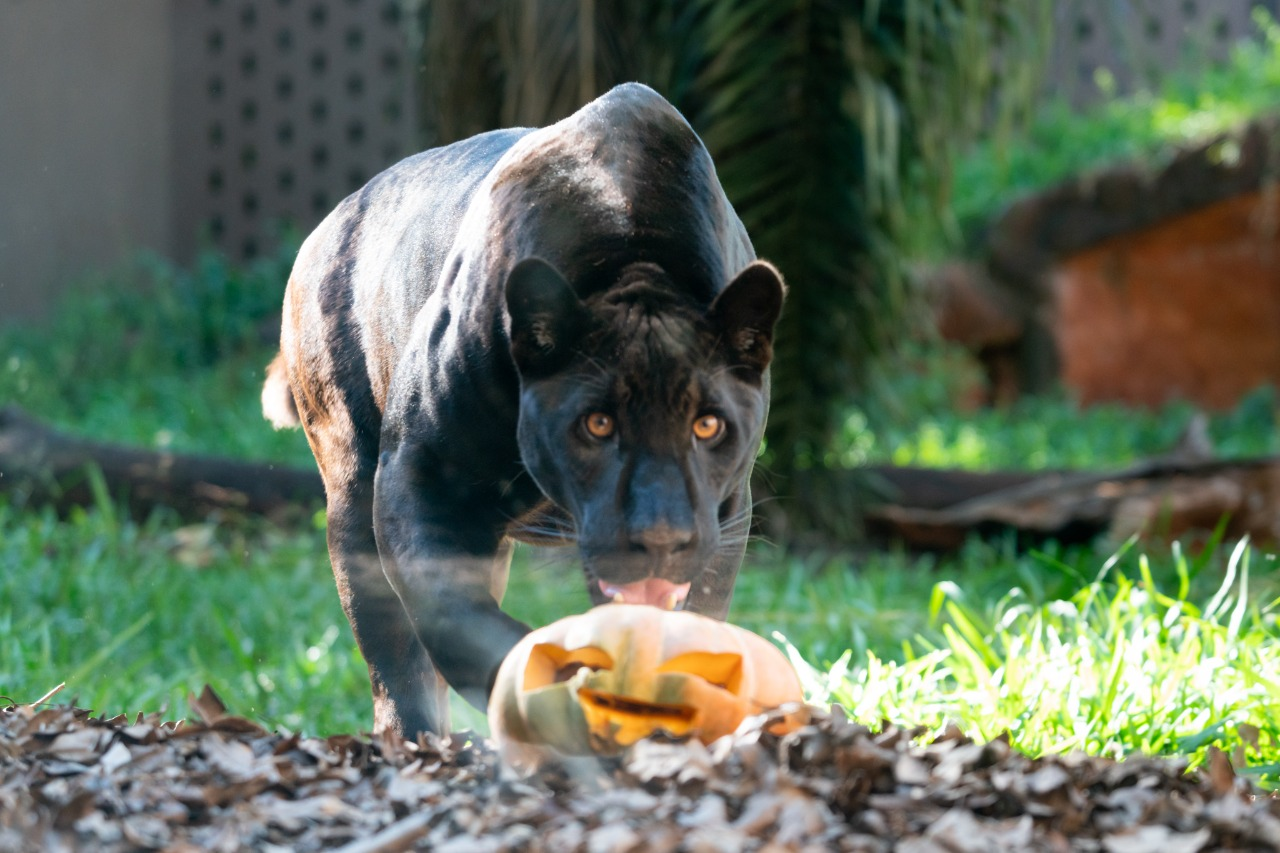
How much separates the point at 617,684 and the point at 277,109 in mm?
1765

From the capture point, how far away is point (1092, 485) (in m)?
5.51

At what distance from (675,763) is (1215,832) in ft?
2.23

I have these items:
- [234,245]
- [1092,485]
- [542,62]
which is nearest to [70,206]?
[234,245]

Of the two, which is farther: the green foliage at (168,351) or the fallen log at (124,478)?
the fallen log at (124,478)

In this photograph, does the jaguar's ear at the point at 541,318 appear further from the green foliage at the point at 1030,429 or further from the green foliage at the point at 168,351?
the green foliage at the point at 1030,429

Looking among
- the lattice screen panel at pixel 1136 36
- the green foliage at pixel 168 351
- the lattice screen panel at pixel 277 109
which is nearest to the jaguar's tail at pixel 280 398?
the green foliage at pixel 168 351

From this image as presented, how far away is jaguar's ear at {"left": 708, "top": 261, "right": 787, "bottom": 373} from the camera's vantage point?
183cm

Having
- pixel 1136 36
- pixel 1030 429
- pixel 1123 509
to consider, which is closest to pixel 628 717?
pixel 1123 509

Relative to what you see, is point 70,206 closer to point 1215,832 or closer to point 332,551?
point 332,551

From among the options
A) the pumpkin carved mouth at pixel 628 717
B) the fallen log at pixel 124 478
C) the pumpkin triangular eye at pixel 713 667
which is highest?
the pumpkin triangular eye at pixel 713 667

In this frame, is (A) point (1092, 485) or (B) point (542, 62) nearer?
(B) point (542, 62)

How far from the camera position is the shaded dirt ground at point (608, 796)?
152cm

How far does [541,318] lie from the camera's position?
1823mm

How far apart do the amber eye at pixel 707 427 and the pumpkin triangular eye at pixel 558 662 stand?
34 centimetres
